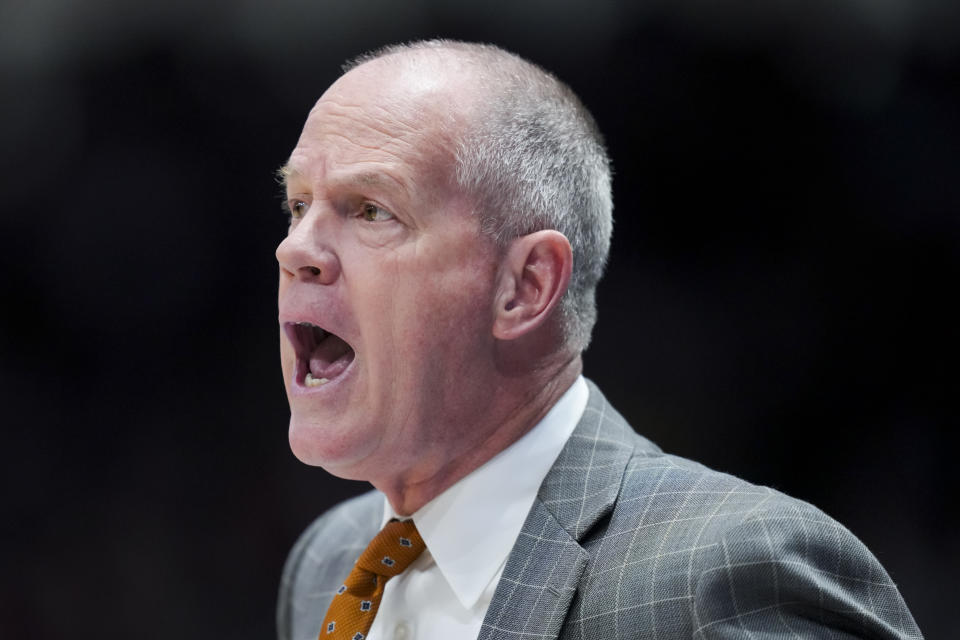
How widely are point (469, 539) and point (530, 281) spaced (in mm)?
435

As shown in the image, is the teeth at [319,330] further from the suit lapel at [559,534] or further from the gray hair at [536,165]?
the suit lapel at [559,534]

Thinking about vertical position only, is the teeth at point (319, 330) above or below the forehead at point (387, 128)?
below

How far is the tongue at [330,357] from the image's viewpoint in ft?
5.54

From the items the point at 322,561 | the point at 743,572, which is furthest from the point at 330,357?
the point at 743,572

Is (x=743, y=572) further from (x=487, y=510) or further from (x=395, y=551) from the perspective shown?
(x=395, y=551)

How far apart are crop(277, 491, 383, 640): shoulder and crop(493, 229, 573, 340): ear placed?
0.68 metres

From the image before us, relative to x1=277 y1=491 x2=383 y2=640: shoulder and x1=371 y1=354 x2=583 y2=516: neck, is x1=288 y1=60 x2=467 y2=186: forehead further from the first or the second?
x1=277 y1=491 x2=383 y2=640: shoulder

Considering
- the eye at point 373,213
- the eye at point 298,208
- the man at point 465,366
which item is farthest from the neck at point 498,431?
the eye at point 298,208

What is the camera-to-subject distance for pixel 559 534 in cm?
161

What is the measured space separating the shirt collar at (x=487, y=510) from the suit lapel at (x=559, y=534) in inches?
1.1

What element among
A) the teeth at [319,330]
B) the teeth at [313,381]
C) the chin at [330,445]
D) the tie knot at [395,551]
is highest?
the teeth at [319,330]

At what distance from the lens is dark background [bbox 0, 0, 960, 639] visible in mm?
2436

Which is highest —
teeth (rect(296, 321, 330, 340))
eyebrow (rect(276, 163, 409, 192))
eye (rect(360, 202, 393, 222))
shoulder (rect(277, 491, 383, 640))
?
eyebrow (rect(276, 163, 409, 192))

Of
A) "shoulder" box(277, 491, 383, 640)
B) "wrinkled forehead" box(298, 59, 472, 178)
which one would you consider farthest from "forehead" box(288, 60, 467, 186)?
"shoulder" box(277, 491, 383, 640)
